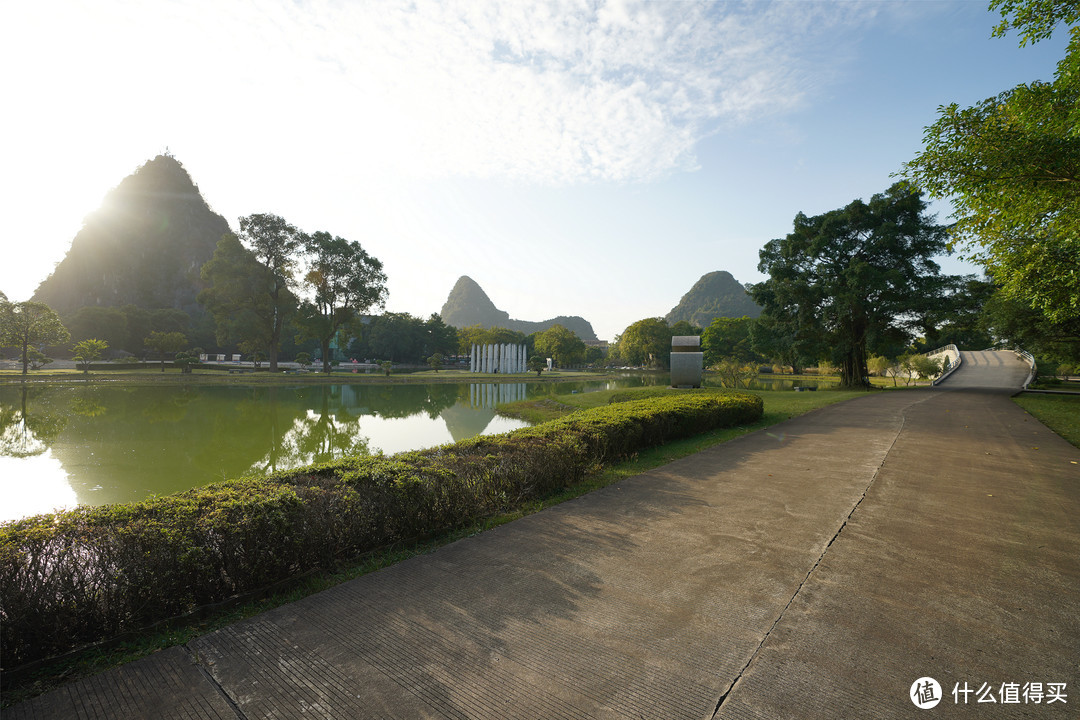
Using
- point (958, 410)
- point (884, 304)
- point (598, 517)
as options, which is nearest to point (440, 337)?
point (884, 304)

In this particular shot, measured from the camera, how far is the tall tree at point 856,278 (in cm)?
2494

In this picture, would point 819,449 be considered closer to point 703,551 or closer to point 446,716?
point 703,551

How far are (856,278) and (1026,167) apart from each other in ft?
63.8

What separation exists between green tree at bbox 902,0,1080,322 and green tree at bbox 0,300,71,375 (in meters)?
50.0

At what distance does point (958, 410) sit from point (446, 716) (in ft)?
60.5

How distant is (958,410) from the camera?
48.1 ft

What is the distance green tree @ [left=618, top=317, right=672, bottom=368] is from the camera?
250 feet

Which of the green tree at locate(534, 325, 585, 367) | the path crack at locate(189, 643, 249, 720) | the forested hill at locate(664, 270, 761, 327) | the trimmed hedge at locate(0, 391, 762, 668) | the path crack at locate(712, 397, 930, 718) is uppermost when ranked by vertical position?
the forested hill at locate(664, 270, 761, 327)

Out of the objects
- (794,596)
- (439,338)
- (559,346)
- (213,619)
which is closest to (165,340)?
(439,338)

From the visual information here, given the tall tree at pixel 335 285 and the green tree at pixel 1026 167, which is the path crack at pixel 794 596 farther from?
the tall tree at pixel 335 285

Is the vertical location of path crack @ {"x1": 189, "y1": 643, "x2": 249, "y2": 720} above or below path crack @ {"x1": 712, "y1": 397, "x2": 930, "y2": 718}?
below

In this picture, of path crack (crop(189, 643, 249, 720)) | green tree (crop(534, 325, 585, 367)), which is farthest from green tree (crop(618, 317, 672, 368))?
path crack (crop(189, 643, 249, 720))

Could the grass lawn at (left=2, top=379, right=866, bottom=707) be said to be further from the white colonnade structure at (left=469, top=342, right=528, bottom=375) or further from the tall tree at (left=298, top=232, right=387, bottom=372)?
the white colonnade structure at (left=469, top=342, right=528, bottom=375)

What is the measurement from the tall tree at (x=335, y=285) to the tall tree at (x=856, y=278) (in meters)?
32.0
